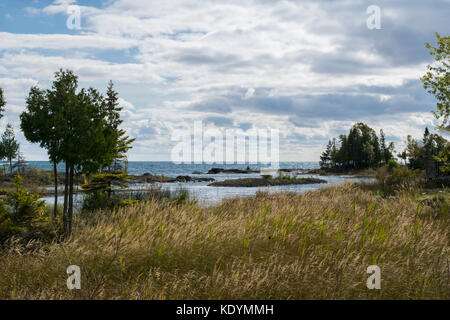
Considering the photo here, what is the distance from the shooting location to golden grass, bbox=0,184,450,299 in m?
5.15

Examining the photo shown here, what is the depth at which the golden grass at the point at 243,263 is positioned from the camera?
5.15m

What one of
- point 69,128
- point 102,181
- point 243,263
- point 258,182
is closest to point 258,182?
point 258,182

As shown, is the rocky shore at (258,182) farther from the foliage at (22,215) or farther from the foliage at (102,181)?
the foliage at (22,215)

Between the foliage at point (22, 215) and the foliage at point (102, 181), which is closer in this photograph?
the foliage at point (22, 215)

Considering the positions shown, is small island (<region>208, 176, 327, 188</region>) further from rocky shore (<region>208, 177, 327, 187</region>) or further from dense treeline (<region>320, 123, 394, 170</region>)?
dense treeline (<region>320, 123, 394, 170</region>)

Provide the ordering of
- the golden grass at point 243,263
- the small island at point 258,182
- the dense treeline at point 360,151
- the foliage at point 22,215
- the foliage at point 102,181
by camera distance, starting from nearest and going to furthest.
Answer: the golden grass at point 243,263
the foliage at point 22,215
the foliage at point 102,181
the small island at point 258,182
the dense treeline at point 360,151

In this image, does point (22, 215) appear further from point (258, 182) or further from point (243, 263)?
point (258, 182)

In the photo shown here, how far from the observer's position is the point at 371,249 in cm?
684

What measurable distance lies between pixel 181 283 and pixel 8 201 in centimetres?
610

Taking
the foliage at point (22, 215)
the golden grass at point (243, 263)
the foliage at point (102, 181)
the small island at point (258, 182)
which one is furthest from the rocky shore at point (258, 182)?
the golden grass at point (243, 263)
